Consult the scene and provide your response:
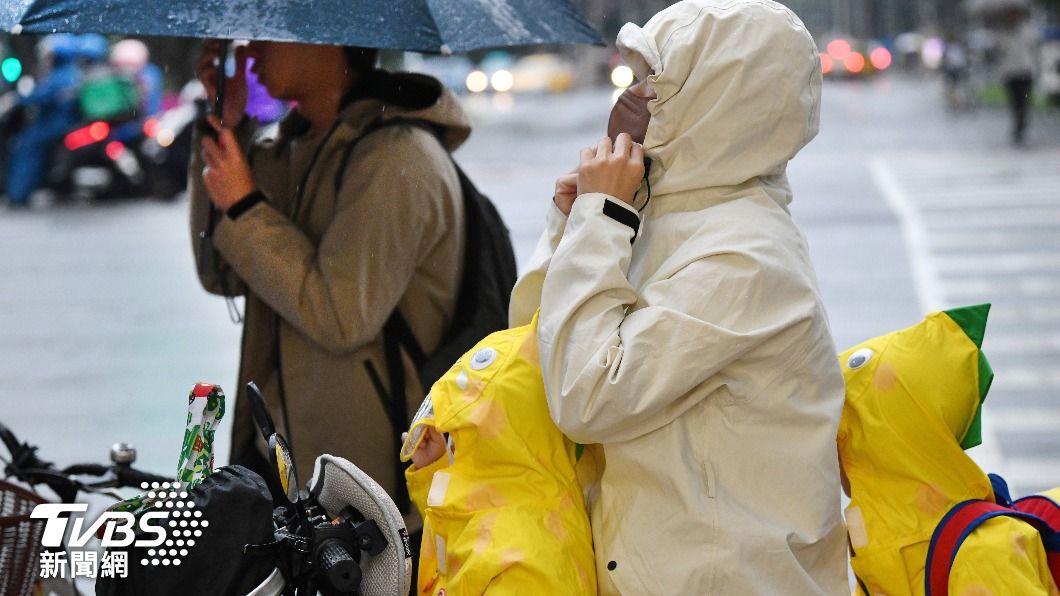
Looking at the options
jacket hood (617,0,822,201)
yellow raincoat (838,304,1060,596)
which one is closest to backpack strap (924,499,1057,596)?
yellow raincoat (838,304,1060,596)

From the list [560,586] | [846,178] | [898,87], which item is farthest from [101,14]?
[898,87]

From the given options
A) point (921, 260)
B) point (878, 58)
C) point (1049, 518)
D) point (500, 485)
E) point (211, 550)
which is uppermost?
point (211, 550)

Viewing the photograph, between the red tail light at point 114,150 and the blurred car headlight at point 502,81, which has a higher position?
the red tail light at point 114,150

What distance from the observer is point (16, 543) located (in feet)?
9.04

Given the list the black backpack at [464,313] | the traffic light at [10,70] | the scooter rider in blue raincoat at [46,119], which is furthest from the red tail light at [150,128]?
the black backpack at [464,313]

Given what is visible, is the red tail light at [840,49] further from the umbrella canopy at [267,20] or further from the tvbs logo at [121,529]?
the tvbs logo at [121,529]

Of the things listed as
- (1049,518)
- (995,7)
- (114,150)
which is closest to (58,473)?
(1049,518)

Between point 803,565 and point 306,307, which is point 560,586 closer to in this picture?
point 803,565

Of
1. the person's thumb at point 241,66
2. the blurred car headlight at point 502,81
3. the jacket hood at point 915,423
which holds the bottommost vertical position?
the blurred car headlight at point 502,81

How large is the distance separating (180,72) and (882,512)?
100 feet

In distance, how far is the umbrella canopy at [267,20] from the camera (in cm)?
299

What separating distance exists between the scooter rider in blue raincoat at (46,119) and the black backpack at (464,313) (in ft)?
45.6

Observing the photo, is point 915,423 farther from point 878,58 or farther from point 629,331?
point 878,58

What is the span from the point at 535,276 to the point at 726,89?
1.92 ft
